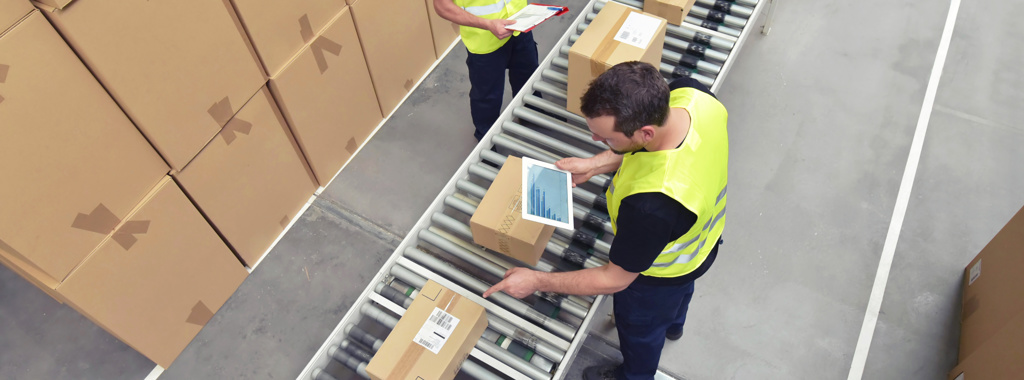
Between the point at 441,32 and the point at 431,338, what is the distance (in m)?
2.56

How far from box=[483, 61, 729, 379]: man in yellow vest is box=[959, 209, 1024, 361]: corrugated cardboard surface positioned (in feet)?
4.99

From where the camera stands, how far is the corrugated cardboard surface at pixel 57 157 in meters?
2.02

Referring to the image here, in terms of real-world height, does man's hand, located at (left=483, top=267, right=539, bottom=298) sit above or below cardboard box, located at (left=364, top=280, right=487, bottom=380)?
above

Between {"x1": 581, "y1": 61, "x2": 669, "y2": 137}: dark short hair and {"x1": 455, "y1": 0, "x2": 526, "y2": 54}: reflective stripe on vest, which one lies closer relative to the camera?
{"x1": 581, "y1": 61, "x2": 669, "y2": 137}: dark short hair

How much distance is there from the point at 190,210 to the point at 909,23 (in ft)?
15.8

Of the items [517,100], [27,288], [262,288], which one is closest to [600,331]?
[517,100]

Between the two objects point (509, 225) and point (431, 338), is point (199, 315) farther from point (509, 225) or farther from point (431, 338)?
point (509, 225)

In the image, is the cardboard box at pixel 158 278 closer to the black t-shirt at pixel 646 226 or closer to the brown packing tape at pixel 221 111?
the brown packing tape at pixel 221 111

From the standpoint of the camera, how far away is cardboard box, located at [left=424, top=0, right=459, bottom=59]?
4.16 metres

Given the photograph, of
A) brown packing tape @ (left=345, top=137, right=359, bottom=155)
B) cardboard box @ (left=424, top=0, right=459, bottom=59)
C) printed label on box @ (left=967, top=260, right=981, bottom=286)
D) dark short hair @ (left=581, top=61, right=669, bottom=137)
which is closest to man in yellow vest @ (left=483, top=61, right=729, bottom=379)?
dark short hair @ (left=581, top=61, right=669, bottom=137)

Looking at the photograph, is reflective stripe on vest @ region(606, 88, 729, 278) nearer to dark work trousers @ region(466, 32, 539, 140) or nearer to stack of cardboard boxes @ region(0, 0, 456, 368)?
dark work trousers @ region(466, 32, 539, 140)

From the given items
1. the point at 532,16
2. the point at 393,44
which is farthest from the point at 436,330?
the point at 393,44

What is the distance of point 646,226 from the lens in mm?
1867

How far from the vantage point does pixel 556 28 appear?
457 centimetres
